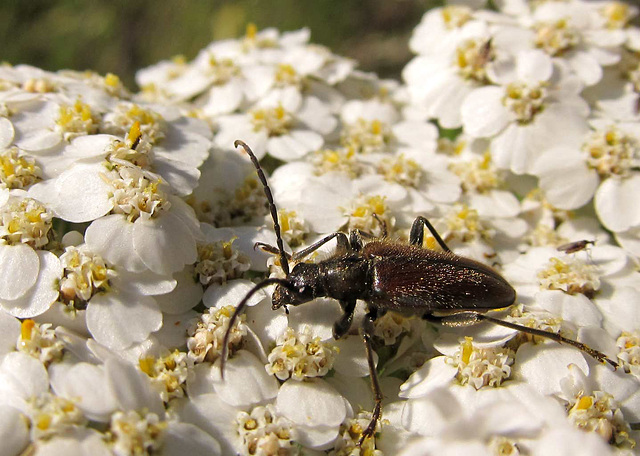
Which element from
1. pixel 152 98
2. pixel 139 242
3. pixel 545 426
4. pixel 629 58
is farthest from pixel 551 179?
pixel 152 98

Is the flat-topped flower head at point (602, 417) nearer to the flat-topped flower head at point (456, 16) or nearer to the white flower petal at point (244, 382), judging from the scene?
the white flower petal at point (244, 382)

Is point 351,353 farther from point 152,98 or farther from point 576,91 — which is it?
point 152,98

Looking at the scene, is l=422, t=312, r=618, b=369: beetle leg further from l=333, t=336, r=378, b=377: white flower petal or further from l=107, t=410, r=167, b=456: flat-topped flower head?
l=107, t=410, r=167, b=456: flat-topped flower head

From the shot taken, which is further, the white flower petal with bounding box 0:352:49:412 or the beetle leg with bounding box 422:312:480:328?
the beetle leg with bounding box 422:312:480:328

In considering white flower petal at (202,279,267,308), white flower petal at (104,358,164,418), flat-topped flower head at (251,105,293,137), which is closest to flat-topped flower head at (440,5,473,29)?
flat-topped flower head at (251,105,293,137)

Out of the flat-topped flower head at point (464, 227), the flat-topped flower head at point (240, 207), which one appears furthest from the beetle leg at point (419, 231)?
the flat-topped flower head at point (240, 207)

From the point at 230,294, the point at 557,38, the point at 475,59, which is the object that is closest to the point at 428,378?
the point at 230,294

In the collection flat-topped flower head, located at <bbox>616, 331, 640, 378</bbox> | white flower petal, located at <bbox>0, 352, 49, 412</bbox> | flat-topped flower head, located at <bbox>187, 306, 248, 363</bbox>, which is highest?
white flower petal, located at <bbox>0, 352, 49, 412</bbox>
